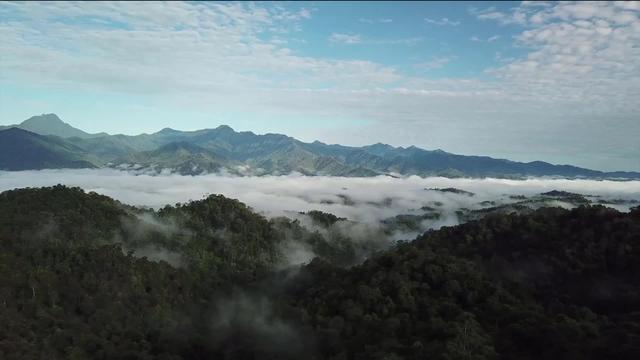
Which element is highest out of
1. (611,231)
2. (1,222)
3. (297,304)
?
(611,231)

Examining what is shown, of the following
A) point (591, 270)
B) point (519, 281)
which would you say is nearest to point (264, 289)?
point (519, 281)

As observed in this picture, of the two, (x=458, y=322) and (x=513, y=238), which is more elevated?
(x=513, y=238)

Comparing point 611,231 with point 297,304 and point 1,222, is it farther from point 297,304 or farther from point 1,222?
point 1,222

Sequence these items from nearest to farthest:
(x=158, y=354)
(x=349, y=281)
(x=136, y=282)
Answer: (x=158, y=354), (x=349, y=281), (x=136, y=282)

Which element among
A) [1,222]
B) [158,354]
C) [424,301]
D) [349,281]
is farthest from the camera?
[1,222]

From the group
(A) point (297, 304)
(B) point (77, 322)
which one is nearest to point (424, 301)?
(A) point (297, 304)

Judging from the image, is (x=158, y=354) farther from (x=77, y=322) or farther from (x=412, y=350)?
(x=412, y=350)

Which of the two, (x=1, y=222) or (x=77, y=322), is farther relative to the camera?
(x=1, y=222)
